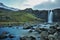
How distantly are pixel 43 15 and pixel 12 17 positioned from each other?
3.58 ft

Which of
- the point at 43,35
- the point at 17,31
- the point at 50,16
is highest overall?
the point at 50,16

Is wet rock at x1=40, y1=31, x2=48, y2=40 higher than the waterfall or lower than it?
lower

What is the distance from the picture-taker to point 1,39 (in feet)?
21.1

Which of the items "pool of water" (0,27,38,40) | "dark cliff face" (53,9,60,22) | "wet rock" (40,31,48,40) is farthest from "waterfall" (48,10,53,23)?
"pool of water" (0,27,38,40)

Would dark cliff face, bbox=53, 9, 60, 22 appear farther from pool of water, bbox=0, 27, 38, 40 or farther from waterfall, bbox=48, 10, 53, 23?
pool of water, bbox=0, 27, 38, 40

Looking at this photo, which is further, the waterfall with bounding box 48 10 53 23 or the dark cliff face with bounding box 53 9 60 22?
the dark cliff face with bounding box 53 9 60 22

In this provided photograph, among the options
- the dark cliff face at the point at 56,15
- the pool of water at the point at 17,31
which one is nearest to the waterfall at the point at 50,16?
the dark cliff face at the point at 56,15

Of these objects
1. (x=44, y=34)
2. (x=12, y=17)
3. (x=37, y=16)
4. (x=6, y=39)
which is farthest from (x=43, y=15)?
(x=6, y=39)

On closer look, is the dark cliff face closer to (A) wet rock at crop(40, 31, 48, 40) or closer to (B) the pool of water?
(A) wet rock at crop(40, 31, 48, 40)

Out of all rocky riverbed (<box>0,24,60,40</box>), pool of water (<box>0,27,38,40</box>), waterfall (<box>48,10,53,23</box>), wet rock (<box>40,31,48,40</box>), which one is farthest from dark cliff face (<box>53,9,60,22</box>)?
pool of water (<box>0,27,38,40</box>)

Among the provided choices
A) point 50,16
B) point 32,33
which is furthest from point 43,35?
point 50,16

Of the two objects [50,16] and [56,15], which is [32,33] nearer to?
[50,16]

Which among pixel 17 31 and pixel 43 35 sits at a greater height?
pixel 17 31

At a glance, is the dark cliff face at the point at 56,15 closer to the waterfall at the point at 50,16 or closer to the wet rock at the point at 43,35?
the waterfall at the point at 50,16
